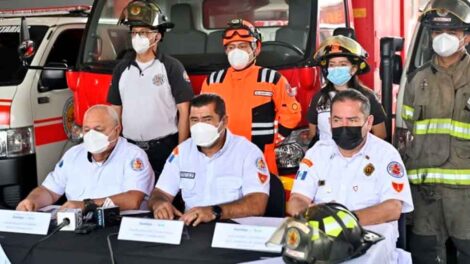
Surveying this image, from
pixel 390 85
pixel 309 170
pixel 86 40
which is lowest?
pixel 309 170

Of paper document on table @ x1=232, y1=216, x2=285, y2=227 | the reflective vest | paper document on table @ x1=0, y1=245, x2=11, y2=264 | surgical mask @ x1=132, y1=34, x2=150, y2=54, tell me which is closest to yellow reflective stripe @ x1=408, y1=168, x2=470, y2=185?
the reflective vest

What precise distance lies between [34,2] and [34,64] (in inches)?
70.8

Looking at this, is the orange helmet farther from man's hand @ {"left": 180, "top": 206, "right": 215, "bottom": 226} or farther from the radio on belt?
the radio on belt

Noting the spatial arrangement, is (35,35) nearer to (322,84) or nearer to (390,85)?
(322,84)

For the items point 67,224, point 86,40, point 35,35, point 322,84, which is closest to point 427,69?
point 322,84

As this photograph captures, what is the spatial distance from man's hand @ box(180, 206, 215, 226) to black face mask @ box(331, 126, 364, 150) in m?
0.68

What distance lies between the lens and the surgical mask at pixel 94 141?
13.1 ft

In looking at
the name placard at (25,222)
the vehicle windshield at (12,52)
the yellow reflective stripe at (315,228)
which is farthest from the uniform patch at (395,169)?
the vehicle windshield at (12,52)

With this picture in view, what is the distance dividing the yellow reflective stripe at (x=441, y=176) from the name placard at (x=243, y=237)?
1469 millimetres

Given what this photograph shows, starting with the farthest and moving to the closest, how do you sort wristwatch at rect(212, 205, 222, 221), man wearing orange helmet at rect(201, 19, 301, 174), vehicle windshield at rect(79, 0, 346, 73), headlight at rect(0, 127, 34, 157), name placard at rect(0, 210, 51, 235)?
headlight at rect(0, 127, 34, 157) < vehicle windshield at rect(79, 0, 346, 73) < man wearing orange helmet at rect(201, 19, 301, 174) < wristwatch at rect(212, 205, 222, 221) < name placard at rect(0, 210, 51, 235)

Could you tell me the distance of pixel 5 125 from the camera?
548 cm

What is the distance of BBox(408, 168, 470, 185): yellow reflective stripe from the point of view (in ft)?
13.1

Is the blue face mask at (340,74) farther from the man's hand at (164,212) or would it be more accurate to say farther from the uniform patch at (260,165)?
the man's hand at (164,212)

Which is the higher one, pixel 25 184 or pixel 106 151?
A: pixel 106 151
